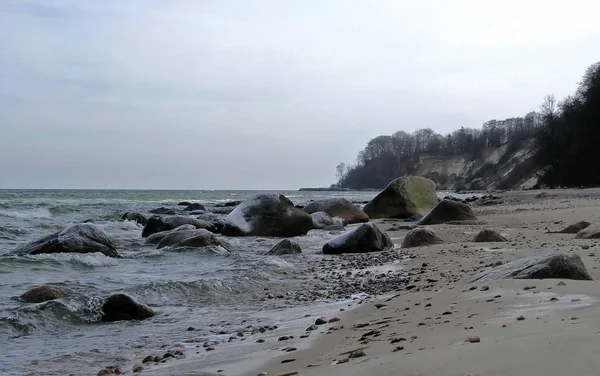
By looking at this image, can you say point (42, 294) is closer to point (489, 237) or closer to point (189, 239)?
point (189, 239)

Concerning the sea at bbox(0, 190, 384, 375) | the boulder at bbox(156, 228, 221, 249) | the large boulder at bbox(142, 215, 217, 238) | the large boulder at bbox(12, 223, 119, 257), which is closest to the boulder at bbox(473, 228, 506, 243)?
the sea at bbox(0, 190, 384, 375)

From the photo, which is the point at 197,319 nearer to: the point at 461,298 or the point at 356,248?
the point at 461,298

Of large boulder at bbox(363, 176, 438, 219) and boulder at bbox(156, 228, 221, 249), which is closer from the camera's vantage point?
boulder at bbox(156, 228, 221, 249)

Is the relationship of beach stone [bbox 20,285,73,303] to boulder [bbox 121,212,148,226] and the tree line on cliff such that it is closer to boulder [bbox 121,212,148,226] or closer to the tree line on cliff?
boulder [bbox 121,212,148,226]

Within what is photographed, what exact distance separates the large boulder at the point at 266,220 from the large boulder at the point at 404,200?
6.64 m

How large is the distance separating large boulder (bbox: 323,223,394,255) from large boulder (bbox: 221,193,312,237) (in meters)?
4.56

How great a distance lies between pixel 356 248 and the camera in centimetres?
1145

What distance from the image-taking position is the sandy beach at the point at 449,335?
7.56 feet

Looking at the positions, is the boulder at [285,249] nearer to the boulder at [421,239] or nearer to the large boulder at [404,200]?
the boulder at [421,239]

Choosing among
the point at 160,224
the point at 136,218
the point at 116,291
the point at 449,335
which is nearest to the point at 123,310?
the point at 116,291

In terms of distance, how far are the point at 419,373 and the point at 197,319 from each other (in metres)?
3.84

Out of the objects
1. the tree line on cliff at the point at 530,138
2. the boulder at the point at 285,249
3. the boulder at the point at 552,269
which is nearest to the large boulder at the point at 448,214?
the boulder at the point at 285,249

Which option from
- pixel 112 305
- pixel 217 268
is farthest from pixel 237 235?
pixel 112 305

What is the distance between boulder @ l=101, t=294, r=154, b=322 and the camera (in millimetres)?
5828
